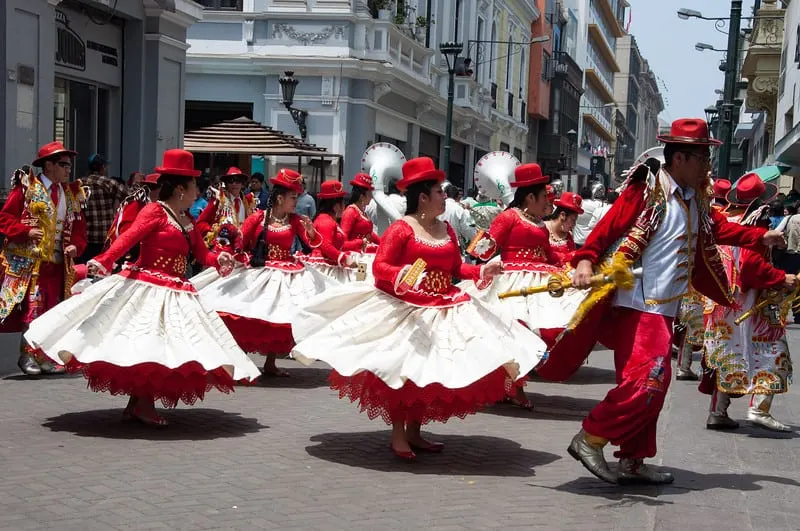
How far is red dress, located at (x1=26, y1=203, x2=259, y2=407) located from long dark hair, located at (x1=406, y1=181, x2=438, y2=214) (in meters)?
1.51

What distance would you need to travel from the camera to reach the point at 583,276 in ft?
20.4

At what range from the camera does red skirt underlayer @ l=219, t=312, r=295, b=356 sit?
1003cm

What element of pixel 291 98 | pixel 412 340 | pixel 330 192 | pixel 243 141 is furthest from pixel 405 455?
pixel 291 98

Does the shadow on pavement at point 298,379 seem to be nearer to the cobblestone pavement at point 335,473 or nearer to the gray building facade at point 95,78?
the cobblestone pavement at point 335,473

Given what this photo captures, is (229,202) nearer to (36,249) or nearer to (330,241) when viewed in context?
(330,241)

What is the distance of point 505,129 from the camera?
47938mm

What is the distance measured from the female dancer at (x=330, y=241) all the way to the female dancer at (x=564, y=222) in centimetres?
197

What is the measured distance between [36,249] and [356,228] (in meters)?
3.91

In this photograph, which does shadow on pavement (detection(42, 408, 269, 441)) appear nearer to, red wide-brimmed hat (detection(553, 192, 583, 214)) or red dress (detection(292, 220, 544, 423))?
red dress (detection(292, 220, 544, 423))

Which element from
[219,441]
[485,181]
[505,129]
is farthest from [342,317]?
[505,129]

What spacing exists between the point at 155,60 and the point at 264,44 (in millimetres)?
7598

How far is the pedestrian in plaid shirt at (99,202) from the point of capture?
12953mm

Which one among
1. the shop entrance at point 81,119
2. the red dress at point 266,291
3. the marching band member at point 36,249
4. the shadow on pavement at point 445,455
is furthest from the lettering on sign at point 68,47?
the shadow on pavement at point 445,455

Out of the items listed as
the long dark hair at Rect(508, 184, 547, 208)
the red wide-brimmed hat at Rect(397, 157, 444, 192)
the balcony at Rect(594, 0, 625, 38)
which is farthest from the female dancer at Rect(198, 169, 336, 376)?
the balcony at Rect(594, 0, 625, 38)
